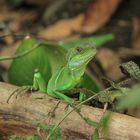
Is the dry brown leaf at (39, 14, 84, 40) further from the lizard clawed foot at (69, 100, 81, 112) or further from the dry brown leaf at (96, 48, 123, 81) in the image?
the lizard clawed foot at (69, 100, 81, 112)

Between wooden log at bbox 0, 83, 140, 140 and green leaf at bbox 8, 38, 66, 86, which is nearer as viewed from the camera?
wooden log at bbox 0, 83, 140, 140

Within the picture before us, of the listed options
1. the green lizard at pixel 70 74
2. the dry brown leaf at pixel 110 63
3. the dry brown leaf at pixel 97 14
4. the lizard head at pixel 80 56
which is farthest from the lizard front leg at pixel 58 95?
the dry brown leaf at pixel 97 14

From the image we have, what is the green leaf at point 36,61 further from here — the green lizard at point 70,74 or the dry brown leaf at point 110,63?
the dry brown leaf at point 110,63

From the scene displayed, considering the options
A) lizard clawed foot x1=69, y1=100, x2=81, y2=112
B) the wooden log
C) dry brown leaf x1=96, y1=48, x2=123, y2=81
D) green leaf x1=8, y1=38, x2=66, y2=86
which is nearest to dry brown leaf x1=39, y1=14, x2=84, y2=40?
dry brown leaf x1=96, y1=48, x2=123, y2=81

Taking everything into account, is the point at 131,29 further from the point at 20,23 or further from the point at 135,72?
the point at 135,72

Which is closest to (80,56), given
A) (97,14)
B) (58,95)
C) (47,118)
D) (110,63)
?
(58,95)
